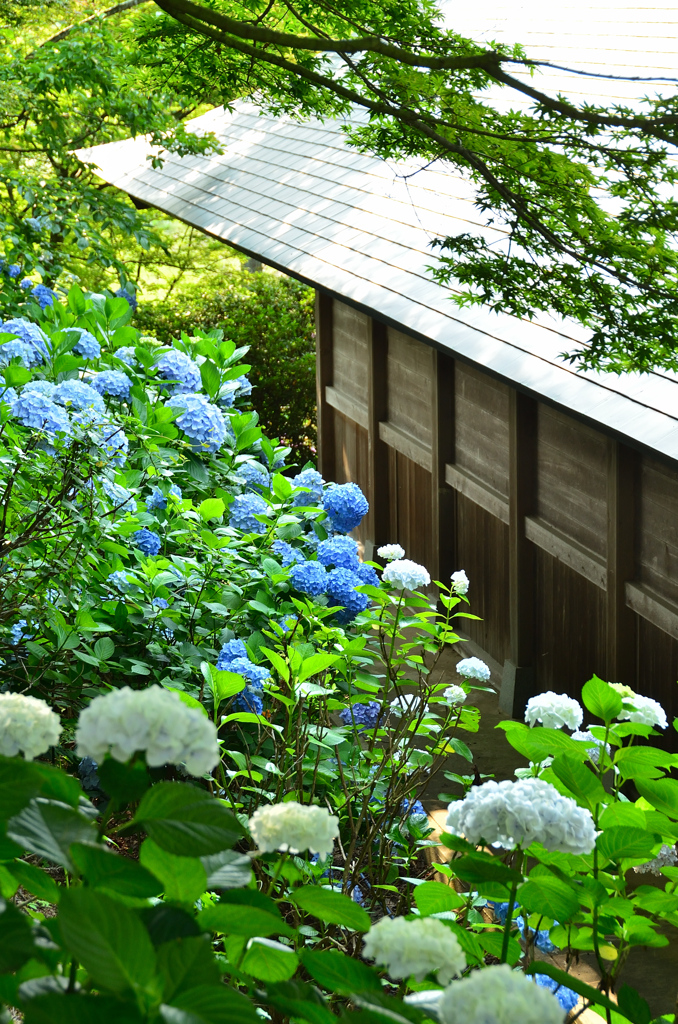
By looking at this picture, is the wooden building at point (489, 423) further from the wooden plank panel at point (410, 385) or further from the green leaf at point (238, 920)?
the green leaf at point (238, 920)

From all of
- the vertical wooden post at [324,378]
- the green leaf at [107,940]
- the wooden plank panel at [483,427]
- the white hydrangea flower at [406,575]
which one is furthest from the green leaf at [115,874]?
the vertical wooden post at [324,378]

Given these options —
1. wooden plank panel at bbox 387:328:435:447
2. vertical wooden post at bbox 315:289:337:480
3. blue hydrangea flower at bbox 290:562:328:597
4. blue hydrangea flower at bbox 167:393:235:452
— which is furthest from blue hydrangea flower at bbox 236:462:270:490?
vertical wooden post at bbox 315:289:337:480

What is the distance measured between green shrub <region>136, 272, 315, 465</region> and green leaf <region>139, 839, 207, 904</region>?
12183mm

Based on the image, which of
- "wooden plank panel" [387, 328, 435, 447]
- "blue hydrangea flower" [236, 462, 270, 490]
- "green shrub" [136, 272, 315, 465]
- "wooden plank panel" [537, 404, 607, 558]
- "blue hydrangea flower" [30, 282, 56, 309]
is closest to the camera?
"blue hydrangea flower" [236, 462, 270, 490]

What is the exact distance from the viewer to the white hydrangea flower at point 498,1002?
839mm

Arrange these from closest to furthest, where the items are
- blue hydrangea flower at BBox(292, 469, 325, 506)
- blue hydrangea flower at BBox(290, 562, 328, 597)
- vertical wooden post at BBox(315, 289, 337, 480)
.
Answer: blue hydrangea flower at BBox(290, 562, 328, 597) → blue hydrangea flower at BBox(292, 469, 325, 506) → vertical wooden post at BBox(315, 289, 337, 480)

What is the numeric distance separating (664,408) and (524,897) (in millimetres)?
3018

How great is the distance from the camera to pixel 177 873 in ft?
3.54

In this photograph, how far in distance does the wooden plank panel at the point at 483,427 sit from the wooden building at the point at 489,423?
20 millimetres

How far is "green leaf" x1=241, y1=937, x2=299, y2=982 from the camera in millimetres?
1152

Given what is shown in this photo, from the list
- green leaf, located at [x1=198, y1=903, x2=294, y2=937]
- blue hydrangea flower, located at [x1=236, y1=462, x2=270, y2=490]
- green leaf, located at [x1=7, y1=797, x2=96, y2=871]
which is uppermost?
green leaf, located at [x1=7, y1=797, x2=96, y2=871]

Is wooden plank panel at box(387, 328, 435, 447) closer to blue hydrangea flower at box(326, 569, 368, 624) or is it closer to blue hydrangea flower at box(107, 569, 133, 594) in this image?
blue hydrangea flower at box(326, 569, 368, 624)

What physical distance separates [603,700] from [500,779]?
148 inches

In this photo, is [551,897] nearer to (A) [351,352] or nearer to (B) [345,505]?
(B) [345,505]
